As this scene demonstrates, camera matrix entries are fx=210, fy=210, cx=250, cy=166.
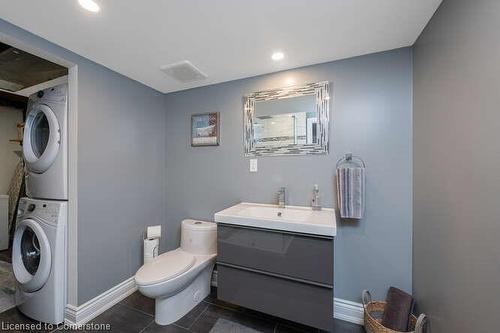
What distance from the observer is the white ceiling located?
117cm

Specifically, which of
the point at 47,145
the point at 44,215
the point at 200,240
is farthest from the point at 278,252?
the point at 47,145

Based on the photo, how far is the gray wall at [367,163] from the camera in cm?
157

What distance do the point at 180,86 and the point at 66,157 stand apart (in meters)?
1.23

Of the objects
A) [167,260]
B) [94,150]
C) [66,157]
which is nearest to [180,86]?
[94,150]

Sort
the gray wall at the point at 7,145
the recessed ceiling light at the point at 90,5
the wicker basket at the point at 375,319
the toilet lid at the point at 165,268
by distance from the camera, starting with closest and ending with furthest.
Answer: the recessed ceiling light at the point at 90,5 → the wicker basket at the point at 375,319 → the toilet lid at the point at 165,268 → the gray wall at the point at 7,145

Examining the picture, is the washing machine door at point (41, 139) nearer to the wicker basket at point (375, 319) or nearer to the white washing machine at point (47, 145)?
the white washing machine at point (47, 145)

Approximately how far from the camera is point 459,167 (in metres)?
1.01

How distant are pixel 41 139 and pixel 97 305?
147cm

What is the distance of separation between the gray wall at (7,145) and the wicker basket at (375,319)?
4.84m

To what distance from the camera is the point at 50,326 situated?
1.59 metres

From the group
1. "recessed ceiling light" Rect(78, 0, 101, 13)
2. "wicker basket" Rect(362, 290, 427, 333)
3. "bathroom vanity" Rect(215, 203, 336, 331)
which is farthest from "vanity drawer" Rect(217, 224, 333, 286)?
"recessed ceiling light" Rect(78, 0, 101, 13)

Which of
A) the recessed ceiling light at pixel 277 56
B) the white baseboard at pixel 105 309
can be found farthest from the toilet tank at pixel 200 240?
the recessed ceiling light at pixel 277 56

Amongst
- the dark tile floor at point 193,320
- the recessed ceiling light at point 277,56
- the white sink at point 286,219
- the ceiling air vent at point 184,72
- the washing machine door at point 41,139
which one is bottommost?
the dark tile floor at point 193,320

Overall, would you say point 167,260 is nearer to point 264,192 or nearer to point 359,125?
point 264,192
